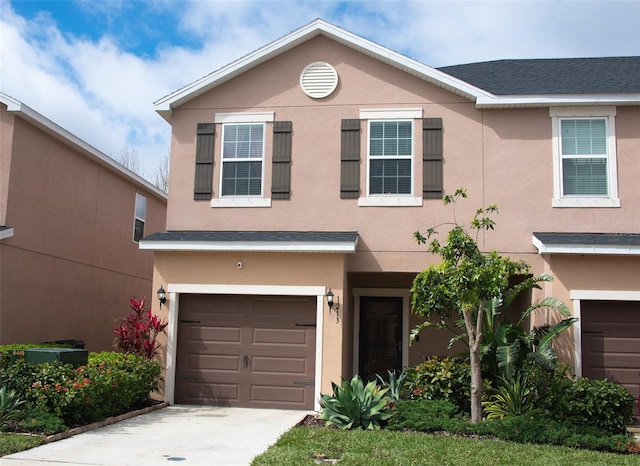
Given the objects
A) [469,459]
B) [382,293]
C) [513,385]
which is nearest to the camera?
[469,459]

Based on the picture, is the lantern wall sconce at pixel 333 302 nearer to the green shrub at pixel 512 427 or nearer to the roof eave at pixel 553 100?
the green shrub at pixel 512 427

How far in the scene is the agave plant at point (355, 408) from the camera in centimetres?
987

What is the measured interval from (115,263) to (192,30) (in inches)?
317

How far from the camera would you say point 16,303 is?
13516mm

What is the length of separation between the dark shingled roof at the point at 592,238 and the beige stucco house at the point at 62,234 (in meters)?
7.85

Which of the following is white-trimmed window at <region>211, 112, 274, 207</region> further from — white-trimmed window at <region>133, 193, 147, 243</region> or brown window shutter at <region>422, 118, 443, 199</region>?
white-trimmed window at <region>133, 193, 147, 243</region>

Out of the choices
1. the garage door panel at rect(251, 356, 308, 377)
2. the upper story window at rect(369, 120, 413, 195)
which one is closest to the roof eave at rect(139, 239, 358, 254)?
the upper story window at rect(369, 120, 413, 195)

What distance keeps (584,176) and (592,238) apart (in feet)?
5.00

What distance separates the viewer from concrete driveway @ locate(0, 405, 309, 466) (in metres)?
7.81

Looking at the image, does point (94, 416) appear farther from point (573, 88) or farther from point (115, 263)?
point (573, 88)

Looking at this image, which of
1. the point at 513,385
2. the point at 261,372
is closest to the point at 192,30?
the point at 261,372

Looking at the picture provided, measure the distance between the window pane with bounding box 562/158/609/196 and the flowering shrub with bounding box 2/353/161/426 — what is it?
352 inches

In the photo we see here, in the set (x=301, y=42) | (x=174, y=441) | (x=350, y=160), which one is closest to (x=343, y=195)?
(x=350, y=160)

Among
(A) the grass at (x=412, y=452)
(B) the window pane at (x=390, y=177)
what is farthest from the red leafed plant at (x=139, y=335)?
(B) the window pane at (x=390, y=177)
